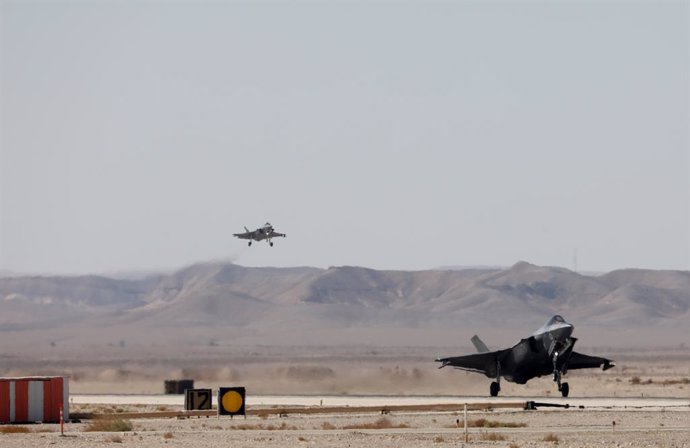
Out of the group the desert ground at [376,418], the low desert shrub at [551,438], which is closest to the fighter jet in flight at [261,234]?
the desert ground at [376,418]

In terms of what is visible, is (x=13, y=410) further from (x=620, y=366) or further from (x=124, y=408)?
(x=620, y=366)

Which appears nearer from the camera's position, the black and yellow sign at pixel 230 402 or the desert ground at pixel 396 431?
the desert ground at pixel 396 431

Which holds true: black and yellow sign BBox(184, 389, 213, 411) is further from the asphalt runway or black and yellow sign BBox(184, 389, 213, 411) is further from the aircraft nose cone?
the aircraft nose cone

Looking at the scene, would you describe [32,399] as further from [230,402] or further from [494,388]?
[494,388]

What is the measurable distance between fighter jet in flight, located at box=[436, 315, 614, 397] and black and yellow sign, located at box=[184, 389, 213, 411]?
1240 cm

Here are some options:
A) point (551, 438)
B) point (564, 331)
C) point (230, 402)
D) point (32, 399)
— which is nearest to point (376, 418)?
point (230, 402)

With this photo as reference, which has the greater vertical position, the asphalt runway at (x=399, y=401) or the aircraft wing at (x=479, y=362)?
the aircraft wing at (x=479, y=362)

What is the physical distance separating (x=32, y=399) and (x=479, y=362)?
2134cm

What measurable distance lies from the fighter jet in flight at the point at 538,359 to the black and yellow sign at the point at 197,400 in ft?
40.7

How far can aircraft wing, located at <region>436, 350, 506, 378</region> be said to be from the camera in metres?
68.1

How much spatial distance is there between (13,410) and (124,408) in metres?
12.6

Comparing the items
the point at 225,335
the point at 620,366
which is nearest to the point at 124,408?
the point at 620,366

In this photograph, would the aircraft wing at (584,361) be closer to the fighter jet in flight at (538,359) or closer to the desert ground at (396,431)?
the fighter jet in flight at (538,359)

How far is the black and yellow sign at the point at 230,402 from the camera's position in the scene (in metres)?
55.5
